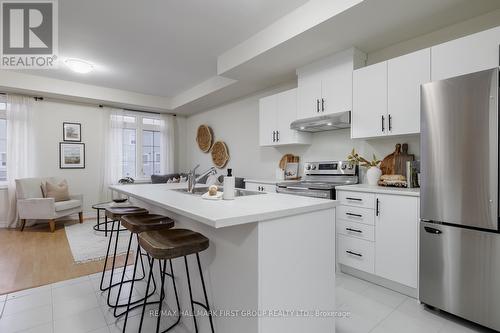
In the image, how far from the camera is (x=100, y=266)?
2885 millimetres

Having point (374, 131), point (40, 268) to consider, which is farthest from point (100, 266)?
point (374, 131)

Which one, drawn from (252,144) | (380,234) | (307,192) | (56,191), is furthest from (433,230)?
(56,191)

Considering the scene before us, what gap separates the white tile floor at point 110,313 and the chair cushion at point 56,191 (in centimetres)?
285

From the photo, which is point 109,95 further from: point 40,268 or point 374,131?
point 374,131

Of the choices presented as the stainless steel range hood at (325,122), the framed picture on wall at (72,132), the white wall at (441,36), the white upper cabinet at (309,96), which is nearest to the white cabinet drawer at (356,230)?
the stainless steel range hood at (325,122)

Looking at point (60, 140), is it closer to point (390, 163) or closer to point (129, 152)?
point (129, 152)

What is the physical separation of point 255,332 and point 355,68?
268 centimetres

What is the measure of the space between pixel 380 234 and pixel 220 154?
3.67 meters

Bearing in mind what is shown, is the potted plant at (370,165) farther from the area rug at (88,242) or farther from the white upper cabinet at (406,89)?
the area rug at (88,242)

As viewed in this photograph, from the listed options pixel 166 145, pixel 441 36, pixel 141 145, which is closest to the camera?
pixel 441 36

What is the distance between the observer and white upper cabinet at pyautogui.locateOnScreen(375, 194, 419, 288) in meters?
2.11

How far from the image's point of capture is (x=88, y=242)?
374 cm

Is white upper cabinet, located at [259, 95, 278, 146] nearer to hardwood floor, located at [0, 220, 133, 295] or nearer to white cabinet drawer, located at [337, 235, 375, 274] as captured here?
white cabinet drawer, located at [337, 235, 375, 274]

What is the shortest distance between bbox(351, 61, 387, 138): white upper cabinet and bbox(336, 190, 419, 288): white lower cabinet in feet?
2.25
